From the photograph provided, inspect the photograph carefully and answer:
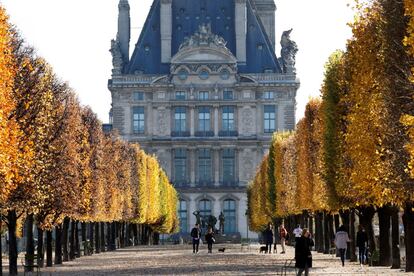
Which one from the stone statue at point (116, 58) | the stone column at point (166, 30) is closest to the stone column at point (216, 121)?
the stone column at point (166, 30)

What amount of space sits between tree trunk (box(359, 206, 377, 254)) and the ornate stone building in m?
118

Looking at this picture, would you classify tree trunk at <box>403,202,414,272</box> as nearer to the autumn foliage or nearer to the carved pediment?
the autumn foliage

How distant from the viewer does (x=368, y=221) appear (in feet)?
200

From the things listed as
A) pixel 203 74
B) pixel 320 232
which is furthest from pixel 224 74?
pixel 320 232

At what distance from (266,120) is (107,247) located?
86.5m

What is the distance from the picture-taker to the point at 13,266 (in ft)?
171

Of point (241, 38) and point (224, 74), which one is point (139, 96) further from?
point (241, 38)

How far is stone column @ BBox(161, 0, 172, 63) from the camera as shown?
186m

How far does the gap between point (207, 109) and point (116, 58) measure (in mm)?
15739

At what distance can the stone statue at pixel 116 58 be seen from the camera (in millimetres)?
184125

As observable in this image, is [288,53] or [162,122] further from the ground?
[288,53]

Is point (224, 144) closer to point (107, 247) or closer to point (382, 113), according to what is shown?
point (107, 247)

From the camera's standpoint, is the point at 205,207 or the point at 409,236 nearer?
the point at 409,236

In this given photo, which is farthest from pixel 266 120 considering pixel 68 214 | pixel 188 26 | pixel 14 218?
pixel 14 218
